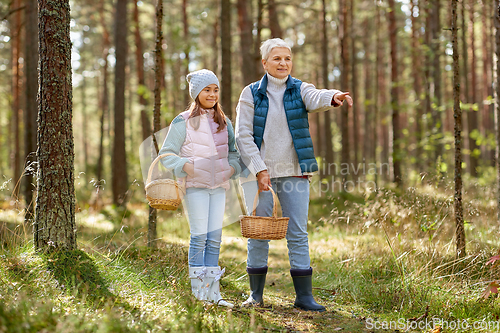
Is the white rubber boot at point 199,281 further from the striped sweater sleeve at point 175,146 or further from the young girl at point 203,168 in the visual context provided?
the striped sweater sleeve at point 175,146

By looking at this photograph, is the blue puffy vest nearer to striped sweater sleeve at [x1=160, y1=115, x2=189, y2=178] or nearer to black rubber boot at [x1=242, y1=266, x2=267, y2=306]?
striped sweater sleeve at [x1=160, y1=115, x2=189, y2=178]

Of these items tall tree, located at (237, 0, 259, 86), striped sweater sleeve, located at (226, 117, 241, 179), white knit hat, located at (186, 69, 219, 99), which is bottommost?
striped sweater sleeve, located at (226, 117, 241, 179)

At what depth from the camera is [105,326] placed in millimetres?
2201

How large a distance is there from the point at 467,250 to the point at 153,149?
3958 mm

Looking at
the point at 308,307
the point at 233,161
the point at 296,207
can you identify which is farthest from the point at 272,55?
the point at 308,307

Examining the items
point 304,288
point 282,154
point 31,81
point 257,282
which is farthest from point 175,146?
point 31,81

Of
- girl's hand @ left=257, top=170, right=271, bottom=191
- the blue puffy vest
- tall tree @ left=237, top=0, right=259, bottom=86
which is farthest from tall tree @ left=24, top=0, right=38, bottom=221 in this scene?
girl's hand @ left=257, top=170, right=271, bottom=191

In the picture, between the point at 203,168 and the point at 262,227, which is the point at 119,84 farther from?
the point at 262,227

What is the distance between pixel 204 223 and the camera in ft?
11.1

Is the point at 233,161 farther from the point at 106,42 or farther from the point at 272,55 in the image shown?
the point at 106,42

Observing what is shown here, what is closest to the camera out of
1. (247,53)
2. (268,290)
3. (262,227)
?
(262,227)

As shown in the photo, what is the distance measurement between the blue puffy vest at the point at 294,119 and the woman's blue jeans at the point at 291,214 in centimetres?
21

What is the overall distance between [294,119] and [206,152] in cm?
86

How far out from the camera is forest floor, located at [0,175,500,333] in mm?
2562
